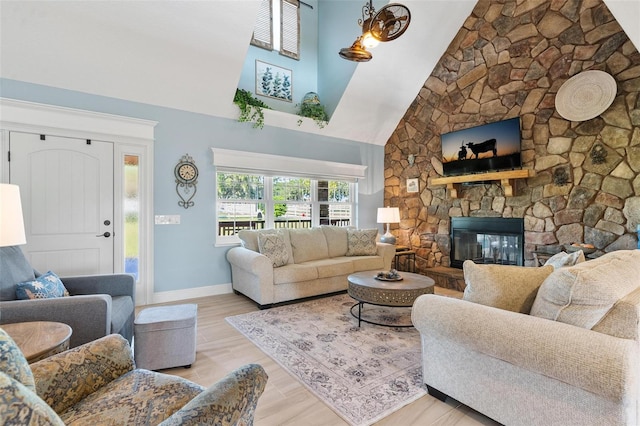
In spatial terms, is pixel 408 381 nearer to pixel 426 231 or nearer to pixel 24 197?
pixel 426 231

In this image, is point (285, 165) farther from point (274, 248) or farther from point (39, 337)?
point (39, 337)

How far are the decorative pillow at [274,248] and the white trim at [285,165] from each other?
1187 millimetres

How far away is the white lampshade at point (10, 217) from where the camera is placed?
64.7 inches

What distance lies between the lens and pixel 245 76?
16.3 feet

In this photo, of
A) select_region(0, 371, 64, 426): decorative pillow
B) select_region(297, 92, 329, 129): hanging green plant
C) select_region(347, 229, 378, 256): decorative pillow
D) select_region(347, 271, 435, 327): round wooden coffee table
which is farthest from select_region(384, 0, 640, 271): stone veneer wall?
select_region(0, 371, 64, 426): decorative pillow

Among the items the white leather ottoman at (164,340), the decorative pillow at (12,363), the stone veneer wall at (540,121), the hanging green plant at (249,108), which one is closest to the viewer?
the decorative pillow at (12,363)

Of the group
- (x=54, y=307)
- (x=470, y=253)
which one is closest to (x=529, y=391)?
(x=54, y=307)

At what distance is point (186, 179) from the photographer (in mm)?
4148

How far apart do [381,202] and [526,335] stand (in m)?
4.96

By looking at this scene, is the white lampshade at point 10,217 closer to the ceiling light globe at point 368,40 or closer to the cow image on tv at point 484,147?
the ceiling light globe at point 368,40

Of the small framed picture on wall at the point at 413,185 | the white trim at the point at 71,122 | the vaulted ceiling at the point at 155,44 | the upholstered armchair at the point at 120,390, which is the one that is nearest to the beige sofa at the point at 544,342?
the upholstered armchair at the point at 120,390

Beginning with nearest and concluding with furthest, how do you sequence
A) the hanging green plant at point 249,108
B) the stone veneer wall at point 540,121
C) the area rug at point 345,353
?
the area rug at point 345,353 → the stone veneer wall at point 540,121 → the hanging green plant at point 249,108

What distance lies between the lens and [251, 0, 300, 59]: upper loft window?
16.9ft

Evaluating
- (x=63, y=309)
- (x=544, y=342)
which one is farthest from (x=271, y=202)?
(x=544, y=342)
